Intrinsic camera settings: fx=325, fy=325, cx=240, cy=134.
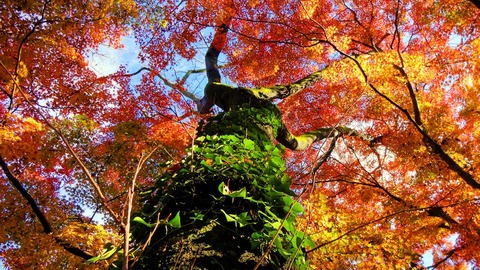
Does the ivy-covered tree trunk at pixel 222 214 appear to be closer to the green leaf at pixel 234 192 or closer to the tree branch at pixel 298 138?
the green leaf at pixel 234 192

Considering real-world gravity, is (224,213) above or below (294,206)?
below

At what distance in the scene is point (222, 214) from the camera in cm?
193

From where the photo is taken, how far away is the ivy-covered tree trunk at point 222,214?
5.62 feet

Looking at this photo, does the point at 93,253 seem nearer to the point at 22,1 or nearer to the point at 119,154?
the point at 119,154

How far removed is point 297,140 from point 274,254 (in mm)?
4645

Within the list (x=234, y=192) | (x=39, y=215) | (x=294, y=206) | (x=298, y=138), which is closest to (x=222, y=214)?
(x=234, y=192)

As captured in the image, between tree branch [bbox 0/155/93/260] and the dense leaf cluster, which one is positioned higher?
tree branch [bbox 0/155/93/260]

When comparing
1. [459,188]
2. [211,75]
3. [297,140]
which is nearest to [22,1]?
[211,75]

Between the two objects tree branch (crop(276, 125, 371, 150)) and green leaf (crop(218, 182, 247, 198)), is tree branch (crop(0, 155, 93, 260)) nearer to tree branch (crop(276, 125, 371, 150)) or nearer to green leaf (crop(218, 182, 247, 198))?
tree branch (crop(276, 125, 371, 150))

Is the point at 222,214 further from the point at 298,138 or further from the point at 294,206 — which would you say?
the point at 298,138

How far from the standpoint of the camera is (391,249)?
586 cm

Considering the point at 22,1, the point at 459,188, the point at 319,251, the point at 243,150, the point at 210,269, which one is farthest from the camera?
the point at 459,188

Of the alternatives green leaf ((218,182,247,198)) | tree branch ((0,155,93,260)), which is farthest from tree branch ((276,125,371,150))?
tree branch ((0,155,93,260))

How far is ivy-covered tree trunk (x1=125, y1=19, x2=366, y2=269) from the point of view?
171 centimetres
